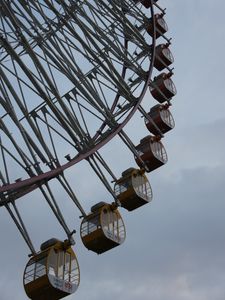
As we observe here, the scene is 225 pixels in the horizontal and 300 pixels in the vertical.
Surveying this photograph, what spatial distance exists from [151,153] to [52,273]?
23.8ft

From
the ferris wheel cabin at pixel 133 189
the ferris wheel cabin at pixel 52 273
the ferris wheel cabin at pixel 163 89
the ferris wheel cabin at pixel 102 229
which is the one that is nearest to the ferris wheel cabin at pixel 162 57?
the ferris wheel cabin at pixel 163 89

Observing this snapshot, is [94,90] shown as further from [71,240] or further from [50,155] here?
[71,240]

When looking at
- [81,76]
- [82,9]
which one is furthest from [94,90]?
[82,9]

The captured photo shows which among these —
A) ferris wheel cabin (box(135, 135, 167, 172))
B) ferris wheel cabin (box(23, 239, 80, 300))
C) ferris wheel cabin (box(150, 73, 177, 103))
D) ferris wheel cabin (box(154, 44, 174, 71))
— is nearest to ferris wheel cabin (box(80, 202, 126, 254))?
ferris wheel cabin (box(23, 239, 80, 300))

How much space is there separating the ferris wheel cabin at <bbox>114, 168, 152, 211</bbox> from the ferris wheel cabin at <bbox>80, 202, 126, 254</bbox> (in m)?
1.53

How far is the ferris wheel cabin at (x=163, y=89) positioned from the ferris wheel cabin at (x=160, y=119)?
567 millimetres

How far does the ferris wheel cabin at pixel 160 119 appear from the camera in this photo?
21.9 meters

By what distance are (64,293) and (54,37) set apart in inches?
268

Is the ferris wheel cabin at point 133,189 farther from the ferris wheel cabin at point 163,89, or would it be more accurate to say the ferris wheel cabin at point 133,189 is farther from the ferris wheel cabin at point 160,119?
the ferris wheel cabin at point 163,89

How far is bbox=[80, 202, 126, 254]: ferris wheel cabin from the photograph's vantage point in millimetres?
15500

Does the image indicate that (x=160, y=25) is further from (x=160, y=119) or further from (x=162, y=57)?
(x=160, y=119)

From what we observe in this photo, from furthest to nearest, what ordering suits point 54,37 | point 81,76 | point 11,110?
1. point 54,37
2. point 81,76
3. point 11,110

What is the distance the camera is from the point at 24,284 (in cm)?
1398

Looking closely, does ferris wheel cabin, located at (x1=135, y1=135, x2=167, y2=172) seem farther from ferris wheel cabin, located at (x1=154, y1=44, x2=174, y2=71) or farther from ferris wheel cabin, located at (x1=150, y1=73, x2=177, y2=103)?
ferris wheel cabin, located at (x1=154, y1=44, x2=174, y2=71)
